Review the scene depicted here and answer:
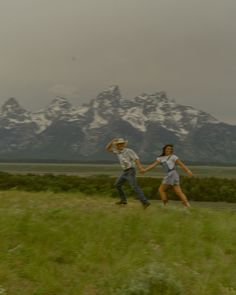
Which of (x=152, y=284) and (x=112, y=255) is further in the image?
(x=112, y=255)

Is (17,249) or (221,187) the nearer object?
(17,249)

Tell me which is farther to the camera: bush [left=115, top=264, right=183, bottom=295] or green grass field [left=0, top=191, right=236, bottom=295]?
green grass field [left=0, top=191, right=236, bottom=295]

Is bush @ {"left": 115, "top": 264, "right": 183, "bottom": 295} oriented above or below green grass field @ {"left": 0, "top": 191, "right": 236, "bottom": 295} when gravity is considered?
above

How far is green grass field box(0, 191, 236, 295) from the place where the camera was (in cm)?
744

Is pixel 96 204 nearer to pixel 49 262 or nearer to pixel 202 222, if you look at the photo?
pixel 202 222

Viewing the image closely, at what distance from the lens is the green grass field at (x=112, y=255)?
7438 mm

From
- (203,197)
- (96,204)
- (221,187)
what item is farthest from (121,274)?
(221,187)

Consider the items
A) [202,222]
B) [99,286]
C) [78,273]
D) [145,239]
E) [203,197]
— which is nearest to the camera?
[99,286]

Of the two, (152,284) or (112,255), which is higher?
(152,284)

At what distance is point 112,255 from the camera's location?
8.88 meters

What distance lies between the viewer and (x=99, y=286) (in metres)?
7.59

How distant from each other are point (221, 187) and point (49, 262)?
54.5 meters

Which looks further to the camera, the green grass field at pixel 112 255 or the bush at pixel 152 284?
the green grass field at pixel 112 255

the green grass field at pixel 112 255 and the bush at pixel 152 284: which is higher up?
the bush at pixel 152 284
